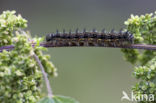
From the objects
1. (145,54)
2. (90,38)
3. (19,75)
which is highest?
(90,38)

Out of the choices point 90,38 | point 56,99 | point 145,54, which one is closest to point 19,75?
point 56,99

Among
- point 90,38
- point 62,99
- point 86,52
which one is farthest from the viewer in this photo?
point 86,52

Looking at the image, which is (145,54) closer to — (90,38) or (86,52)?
(90,38)

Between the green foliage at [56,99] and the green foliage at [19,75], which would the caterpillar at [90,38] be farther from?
the green foliage at [56,99]

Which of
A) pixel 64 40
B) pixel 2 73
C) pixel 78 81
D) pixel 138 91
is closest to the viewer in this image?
pixel 2 73

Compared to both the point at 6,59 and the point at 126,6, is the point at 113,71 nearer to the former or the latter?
the point at 126,6

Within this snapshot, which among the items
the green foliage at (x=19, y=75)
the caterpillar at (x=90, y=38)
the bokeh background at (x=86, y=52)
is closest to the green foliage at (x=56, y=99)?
the green foliage at (x=19, y=75)

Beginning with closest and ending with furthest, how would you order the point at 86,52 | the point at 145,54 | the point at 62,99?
the point at 62,99, the point at 145,54, the point at 86,52

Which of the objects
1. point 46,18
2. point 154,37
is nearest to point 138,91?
point 154,37
